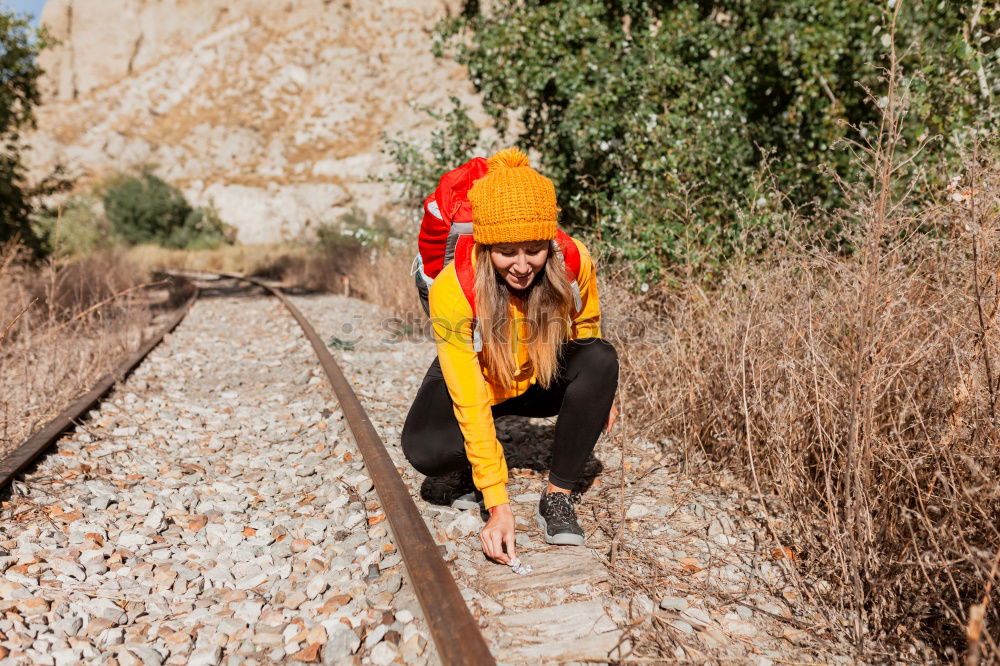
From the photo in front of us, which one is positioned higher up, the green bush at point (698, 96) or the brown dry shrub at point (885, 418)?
the green bush at point (698, 96)

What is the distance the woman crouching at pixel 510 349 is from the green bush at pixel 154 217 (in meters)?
31.7

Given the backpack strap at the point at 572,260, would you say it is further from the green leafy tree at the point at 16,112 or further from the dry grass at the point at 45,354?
the green leafy tree at the point at 16,112

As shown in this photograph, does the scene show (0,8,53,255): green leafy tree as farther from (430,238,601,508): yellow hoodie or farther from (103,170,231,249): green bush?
(103,170,231,249): green bush

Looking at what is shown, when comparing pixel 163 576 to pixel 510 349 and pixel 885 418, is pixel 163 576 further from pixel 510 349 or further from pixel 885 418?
pixel 885 418

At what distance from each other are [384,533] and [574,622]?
962 mm

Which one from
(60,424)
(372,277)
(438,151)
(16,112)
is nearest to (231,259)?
(16,112)

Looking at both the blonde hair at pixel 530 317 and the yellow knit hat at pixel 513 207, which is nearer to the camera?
→ the yellow knit hat at pixel 513 207

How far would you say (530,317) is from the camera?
2291 mm

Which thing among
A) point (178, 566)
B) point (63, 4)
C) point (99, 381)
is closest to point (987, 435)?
point (178, 566)

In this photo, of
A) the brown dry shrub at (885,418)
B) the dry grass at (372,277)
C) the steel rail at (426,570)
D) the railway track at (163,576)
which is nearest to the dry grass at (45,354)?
the railway track at (163,576)

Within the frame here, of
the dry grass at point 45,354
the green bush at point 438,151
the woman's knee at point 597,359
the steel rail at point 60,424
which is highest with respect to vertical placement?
the green bush at point 438,151

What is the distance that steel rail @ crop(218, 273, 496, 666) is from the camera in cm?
160

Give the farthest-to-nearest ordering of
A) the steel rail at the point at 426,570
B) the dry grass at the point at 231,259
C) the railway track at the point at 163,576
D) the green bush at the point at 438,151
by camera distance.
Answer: the dry grass at the point at 231,259, the green bush at the point at 438,151, the railway track at the point at 163,576, the steel rail at the point at 426,570

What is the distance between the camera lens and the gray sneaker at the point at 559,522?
7.70ft
